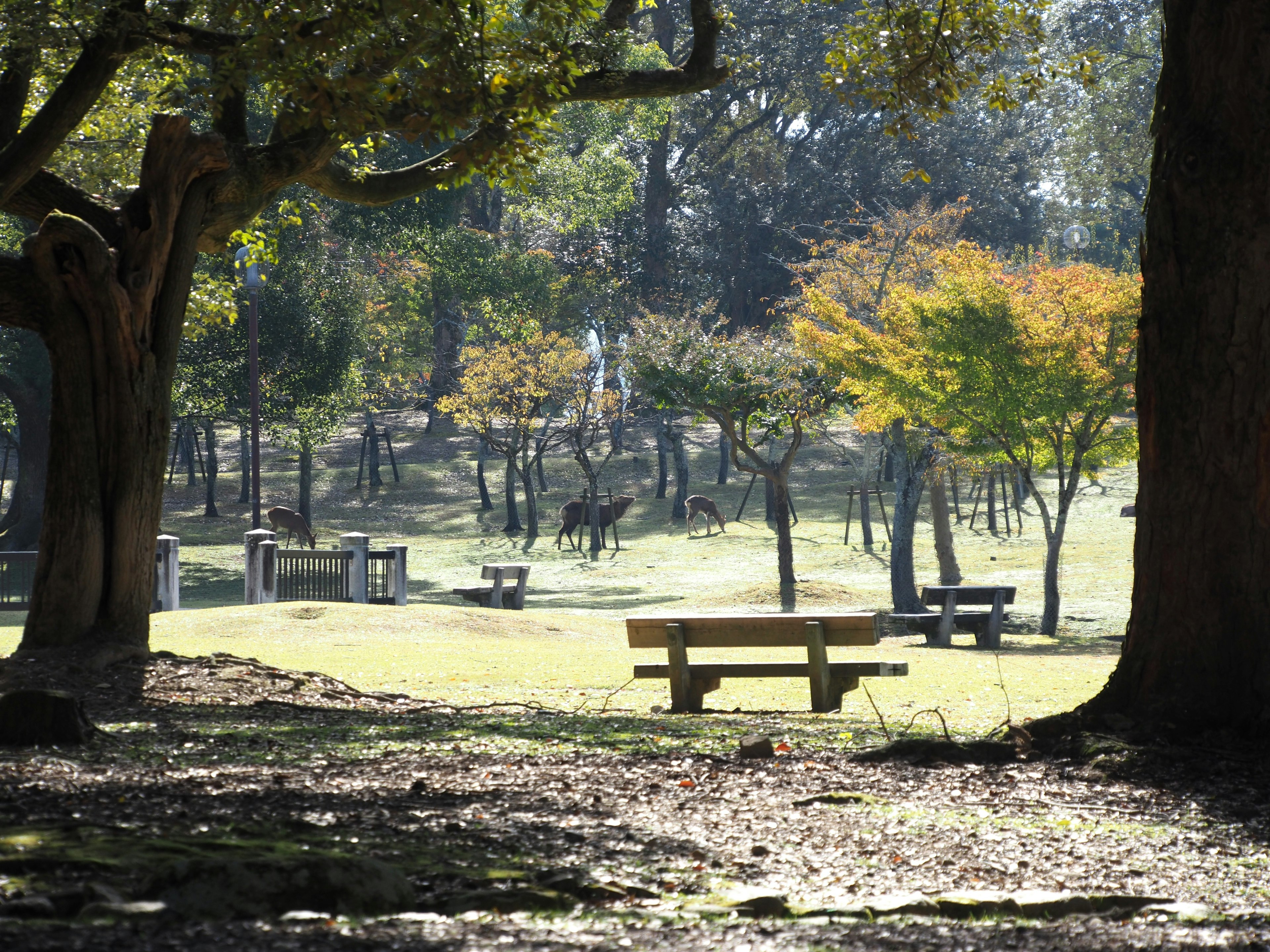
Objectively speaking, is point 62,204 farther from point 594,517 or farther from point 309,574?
point 594,517

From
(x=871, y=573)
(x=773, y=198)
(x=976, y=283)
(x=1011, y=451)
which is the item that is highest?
(x=773, y=198)

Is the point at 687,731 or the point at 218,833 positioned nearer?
the point at 218,833

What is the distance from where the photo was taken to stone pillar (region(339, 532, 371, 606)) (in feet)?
71.7

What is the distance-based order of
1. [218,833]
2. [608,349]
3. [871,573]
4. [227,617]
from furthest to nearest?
[608,349] < [871,573] < [227,617] < [218,833]

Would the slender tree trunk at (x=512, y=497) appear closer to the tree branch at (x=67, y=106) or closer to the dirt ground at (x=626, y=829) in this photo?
the tree branch at (x=67, y=106)

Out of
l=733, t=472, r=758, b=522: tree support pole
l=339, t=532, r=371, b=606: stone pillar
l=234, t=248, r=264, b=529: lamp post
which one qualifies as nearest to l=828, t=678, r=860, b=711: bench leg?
l=339, t=532, r=371, b=606: stone pillar

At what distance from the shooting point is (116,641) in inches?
369

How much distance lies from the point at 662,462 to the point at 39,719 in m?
40.2

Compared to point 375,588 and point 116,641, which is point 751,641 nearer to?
point 116,641

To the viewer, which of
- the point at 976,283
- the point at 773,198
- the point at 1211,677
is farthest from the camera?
the point at 773,198

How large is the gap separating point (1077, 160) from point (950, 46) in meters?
47.2

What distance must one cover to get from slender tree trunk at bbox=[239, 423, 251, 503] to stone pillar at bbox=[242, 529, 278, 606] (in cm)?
1936

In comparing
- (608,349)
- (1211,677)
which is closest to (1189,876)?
(1211,677)

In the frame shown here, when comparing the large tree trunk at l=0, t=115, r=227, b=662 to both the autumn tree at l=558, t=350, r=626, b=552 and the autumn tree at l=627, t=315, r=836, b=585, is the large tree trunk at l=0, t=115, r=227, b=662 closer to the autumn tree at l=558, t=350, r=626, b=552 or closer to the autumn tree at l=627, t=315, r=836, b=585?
the autumn tree at l=627, t=315, r=836, b=585
